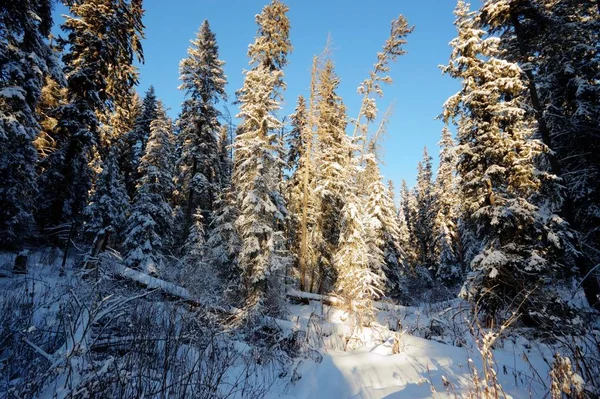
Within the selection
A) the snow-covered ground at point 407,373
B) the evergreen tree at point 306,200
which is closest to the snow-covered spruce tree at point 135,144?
the evergreen tree at point 306,200

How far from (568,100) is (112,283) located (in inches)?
722

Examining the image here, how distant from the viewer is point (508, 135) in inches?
386

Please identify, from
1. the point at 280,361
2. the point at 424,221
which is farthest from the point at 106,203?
the point at 424,221

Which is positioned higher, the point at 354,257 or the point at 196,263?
the point at 354,257

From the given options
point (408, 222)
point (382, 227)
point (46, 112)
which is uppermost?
point (46, 112)

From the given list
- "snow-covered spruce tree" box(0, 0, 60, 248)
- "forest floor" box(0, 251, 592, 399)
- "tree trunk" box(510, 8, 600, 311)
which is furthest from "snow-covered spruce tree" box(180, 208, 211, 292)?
"tree trunk" box(510, 8, 600, 311)

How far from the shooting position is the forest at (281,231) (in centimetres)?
356

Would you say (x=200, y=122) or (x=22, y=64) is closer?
(x=22, y=64)

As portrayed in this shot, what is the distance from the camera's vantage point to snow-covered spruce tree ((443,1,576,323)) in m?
8.99

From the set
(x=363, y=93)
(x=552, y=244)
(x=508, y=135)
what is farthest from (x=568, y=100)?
(x=363, y=93)

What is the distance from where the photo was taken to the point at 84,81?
522 inches

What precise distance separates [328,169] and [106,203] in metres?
13.0

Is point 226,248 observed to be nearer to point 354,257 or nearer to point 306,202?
point 306,202

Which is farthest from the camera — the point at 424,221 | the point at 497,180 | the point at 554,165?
the point at 424,221
